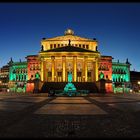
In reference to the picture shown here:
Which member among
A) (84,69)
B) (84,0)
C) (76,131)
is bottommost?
(76,131)

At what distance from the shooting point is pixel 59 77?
93188mm

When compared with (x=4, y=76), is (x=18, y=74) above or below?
below

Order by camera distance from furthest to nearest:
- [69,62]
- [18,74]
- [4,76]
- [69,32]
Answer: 1. [4,76]
2. [18,74]
3. [69,32]
4. [69,62]

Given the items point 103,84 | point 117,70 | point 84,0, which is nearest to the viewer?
point 84,0

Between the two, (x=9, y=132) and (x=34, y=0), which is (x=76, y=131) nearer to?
(x=9, y=132)

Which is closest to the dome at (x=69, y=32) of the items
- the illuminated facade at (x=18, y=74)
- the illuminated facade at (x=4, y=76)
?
the illuminated facade at (x=18, y=74)

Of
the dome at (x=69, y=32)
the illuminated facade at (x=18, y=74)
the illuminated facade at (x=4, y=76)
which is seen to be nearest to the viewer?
the dome at (x=69, y=32)

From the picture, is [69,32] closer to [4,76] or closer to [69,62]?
[69,62]

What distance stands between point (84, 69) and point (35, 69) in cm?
2911

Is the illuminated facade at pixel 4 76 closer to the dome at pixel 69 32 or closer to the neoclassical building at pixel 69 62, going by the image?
the neoclassical building at pixel 69 62

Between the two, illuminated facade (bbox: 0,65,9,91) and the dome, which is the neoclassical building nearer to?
the dome

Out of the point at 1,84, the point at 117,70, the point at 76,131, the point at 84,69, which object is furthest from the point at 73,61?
the point at 76,131

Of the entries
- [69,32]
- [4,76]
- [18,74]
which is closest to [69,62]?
[69,32]

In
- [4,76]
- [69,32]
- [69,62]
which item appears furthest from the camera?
[4,76]
